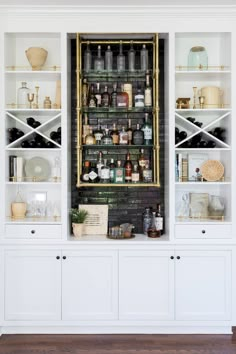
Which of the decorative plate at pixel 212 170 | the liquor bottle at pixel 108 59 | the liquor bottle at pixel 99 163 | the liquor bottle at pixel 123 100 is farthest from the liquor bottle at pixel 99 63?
the decorative plate at pixel 212 170

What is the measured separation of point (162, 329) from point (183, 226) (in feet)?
2.89

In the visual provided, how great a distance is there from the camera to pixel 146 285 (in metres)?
3.36

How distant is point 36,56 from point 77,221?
4.85 ft

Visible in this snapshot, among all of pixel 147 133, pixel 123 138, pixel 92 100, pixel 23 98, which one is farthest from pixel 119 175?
pixel 23 98

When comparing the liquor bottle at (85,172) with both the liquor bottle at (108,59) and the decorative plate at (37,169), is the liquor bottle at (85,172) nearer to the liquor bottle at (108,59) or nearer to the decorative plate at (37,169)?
the decorative plate at (37,169)

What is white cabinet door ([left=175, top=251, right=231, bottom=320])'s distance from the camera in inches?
132

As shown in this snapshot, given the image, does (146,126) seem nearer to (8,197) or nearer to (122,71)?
(122,71)

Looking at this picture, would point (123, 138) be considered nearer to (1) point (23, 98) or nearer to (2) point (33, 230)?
(1) point (23, 98)

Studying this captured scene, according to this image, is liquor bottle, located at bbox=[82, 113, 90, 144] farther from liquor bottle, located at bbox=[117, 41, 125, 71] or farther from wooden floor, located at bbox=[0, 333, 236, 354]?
wooden floor, located at bbox=[0, 333, 236, 354]

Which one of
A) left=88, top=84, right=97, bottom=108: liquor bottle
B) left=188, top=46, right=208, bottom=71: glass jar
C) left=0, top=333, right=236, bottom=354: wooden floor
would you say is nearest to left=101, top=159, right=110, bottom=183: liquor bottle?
left=88, top=84, right=97, bottom=108: liquor bottle

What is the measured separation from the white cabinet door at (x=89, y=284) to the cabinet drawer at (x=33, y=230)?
20 centimetres

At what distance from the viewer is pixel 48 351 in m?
3.08

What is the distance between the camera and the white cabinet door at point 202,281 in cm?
337

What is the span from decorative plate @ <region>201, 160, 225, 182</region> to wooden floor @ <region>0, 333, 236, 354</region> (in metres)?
1.32
